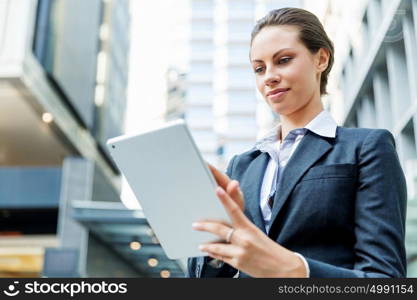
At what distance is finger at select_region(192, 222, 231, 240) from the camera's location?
1.03 meters

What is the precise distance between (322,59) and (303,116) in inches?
6.7

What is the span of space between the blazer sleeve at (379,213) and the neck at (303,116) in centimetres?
20

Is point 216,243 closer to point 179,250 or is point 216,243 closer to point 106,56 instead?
point 179,250

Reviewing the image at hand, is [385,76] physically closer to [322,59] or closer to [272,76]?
[322,59]

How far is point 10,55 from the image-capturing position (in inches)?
497

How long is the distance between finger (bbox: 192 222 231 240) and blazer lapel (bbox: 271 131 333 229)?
27 centimetres

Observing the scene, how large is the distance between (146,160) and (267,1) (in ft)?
141

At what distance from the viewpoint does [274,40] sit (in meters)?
1.39

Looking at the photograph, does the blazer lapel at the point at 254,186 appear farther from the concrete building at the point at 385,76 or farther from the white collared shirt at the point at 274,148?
the concrete building at the point at 385,76

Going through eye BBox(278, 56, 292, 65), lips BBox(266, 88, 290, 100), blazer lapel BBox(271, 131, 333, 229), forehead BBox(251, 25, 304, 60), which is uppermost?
forehead BBox(251, 25, 304, 60)

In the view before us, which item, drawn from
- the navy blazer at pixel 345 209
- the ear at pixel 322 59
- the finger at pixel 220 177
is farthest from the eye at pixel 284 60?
the finger at pixel 220 177

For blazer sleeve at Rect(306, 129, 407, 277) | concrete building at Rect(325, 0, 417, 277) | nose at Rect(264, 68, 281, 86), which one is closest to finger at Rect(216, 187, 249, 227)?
blazer sleeve at Rect(306, 129, 407, 277)

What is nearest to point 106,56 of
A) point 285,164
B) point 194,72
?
point 285,164

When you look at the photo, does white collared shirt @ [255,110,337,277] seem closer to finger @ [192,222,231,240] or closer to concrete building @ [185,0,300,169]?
finger @ [192,222,231,240]
